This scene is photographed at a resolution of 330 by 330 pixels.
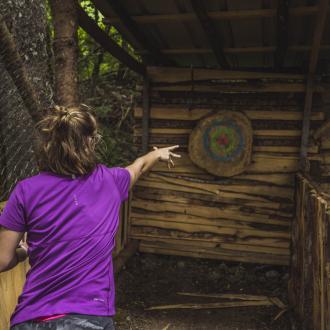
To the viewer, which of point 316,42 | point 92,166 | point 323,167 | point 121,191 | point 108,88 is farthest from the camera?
point 108,88

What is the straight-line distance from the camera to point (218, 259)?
6277 mm

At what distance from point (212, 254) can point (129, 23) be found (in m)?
3.50

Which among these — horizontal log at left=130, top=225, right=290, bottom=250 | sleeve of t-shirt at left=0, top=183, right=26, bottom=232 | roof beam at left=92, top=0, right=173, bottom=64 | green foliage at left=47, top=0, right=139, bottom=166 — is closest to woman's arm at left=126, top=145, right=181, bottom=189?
sleeve of t-shirt at left=0, top=183, right=26, bottom=232

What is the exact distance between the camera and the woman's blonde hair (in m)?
1.93

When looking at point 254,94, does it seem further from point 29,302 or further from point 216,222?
point 29,302

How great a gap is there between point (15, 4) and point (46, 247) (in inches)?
131

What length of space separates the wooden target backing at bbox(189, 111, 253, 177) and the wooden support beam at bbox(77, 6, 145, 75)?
4.19 feet

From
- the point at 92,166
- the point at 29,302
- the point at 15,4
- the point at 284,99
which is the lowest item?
the point at 29,302

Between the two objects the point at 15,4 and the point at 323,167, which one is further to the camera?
the point at 323,167

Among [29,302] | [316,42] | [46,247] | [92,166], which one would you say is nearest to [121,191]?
[92,166]

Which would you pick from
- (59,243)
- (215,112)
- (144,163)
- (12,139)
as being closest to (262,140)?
(215,112)

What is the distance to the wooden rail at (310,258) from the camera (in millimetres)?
3176

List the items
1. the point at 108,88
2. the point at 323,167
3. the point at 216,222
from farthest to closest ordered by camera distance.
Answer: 1. the point at 108,88
2. the point at 216,222
3. the point at 323,167

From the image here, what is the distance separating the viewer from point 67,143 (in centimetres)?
194
